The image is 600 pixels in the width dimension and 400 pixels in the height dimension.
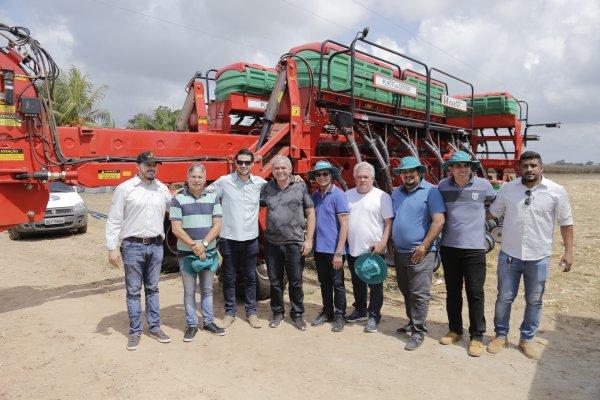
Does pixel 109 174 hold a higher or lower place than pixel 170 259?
higher

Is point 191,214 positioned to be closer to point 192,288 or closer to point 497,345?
point 192,288

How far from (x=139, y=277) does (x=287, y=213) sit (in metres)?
1.54

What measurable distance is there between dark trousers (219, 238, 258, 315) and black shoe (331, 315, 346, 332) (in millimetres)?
859

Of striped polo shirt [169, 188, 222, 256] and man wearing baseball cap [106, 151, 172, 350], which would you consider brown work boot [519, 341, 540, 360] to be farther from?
man wearing baseball cap [106, 151, 172, 350]

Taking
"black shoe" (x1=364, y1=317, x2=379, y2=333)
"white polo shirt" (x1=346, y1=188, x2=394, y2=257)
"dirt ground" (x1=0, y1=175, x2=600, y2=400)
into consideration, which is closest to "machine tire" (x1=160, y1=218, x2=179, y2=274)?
"dirt ground" (x1=0, y1=175, x2=600, y2=400)

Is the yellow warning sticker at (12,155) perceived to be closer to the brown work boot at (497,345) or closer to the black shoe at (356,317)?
the black shoe at (356,317)

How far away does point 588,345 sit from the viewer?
4.50m

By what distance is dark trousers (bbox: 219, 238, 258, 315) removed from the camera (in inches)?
192

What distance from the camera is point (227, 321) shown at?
4.91m

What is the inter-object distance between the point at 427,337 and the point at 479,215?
4.34 ft

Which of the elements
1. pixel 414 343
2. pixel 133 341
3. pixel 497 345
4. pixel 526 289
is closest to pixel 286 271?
pixel 414 343

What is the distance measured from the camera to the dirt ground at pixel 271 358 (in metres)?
3.56

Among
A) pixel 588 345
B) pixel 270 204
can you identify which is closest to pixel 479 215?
pixel 588 345

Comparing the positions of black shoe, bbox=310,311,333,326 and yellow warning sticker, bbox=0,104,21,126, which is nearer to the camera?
yellow warning sticker, bbox=0,104,21,126
